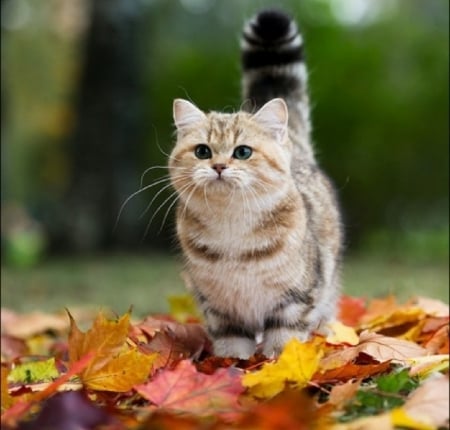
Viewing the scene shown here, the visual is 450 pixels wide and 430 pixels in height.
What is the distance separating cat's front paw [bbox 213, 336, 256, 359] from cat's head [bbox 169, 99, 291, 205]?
1.49 ft

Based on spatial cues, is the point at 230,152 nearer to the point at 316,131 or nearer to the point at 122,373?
the point at 122,373

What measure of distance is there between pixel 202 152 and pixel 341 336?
0.69 meters

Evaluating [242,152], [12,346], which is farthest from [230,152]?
[12,346]

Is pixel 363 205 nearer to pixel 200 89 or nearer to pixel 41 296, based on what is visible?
pixel 200 89

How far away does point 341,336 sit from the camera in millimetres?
2707

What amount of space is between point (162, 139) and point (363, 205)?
2.00m

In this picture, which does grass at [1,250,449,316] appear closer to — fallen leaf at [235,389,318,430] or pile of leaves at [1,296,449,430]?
pile of leaves at [1,296,449,430]

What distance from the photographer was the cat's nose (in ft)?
8.59

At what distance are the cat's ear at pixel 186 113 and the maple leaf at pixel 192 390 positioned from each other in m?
1.08

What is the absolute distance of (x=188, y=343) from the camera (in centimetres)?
285

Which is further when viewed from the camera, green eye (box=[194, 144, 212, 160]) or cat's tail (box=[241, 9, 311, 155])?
cat's tail (box=[241, 9, 311, 155])

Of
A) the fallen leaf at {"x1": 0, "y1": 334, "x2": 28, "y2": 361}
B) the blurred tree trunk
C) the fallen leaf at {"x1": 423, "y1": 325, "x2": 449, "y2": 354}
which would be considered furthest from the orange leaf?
the blurred tree trunk

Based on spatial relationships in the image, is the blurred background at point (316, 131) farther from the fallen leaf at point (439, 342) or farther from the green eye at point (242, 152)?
the green eye at point (242, 152)

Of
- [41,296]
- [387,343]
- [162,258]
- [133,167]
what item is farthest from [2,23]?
[387,343]
